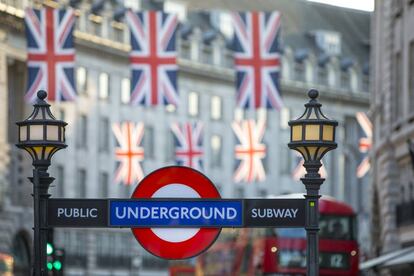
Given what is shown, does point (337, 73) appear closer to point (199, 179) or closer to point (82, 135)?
point (82, 135)

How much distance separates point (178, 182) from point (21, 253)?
218 feet

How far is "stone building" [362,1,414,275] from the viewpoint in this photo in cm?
4722

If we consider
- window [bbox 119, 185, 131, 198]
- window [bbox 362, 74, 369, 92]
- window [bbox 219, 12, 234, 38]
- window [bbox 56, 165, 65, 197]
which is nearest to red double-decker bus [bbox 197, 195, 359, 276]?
window [bbox 56, 165, 65, 197]

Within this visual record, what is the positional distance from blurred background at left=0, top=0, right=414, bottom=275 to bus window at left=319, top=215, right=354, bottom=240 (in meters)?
0.06

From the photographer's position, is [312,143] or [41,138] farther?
[41,138]

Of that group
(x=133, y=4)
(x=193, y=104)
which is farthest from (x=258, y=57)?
(x=193, y=104)

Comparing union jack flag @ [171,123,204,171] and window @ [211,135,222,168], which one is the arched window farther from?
window @ [211,135,222,168]

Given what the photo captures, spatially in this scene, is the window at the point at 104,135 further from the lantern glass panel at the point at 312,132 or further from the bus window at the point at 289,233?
the lantern glass panel at the point at 312,132

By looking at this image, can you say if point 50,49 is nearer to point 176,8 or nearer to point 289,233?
point 289,233

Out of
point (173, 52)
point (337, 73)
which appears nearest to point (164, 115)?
point (337, 73)

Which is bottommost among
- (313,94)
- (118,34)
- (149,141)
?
(313,94)

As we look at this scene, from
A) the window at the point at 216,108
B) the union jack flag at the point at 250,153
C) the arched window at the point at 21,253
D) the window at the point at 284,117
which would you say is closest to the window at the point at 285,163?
the window at the point at 284,117

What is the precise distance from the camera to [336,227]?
157ft

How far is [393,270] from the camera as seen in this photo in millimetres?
49094
